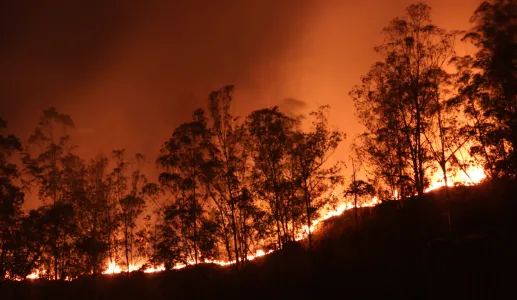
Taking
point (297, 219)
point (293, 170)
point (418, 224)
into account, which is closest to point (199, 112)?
point (293, 170)

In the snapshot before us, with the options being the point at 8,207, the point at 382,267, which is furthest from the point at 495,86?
the point at 8,207

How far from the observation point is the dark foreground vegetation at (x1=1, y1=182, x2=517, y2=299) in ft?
79.8

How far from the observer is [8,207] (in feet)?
88.5

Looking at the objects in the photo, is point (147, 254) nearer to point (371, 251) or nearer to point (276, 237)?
point (276, 237)

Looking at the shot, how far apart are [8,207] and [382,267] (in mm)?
23463

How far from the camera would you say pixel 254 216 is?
109ft

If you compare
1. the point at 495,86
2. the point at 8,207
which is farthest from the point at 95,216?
the point at 495,86

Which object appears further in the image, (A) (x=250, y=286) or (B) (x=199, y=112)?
(B) (x=199, y=112)

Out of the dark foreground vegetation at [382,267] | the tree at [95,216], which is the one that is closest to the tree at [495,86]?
the dark foreground vegetation at [382,267]

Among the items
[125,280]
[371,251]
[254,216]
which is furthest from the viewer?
[125,280]

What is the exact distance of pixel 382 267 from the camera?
2812 cm

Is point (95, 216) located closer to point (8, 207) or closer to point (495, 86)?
point (8, 207)

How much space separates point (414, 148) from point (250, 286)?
1541 centimetres

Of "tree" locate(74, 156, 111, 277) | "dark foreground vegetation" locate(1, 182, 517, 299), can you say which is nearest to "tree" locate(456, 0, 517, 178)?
"dark foreground vegetation" locate(1, 182, 517, 299)
